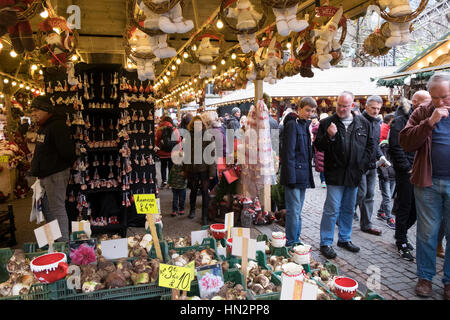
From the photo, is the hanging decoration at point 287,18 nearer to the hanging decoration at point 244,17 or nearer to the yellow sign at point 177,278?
the hanging decoration at point 244,17

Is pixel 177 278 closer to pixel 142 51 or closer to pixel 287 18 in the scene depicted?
pixel 287 18

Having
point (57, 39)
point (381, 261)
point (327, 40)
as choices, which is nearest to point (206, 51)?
point (327, 40)

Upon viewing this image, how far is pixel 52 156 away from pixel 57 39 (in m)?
1.31

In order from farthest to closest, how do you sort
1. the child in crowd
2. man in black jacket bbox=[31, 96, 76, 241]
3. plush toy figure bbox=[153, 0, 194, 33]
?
the child in crowd → man in black jacket bbox=[31, 96, 76, 241] → plush toy figure bbox=[153, 0, 194, 33]

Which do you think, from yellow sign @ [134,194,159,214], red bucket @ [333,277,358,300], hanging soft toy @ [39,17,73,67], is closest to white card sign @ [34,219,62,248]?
yellow sign @ [134,194,159,214]

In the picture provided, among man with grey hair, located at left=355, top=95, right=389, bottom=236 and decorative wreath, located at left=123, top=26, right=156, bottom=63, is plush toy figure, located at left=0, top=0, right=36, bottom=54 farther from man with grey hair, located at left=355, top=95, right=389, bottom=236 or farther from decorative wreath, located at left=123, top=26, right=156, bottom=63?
man with grey hair, located at left=355, top=95, right=389, bottom=236

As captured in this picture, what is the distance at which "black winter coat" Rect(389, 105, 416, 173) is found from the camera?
3.82 m

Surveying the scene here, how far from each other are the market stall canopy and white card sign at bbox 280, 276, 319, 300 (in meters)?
9.14

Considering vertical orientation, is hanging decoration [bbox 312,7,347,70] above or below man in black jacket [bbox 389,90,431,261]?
above

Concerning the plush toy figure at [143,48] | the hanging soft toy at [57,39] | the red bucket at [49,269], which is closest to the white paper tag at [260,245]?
the red bucket at [49,269]

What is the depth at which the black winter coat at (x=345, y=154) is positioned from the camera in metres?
3.72

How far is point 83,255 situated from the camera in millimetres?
2057

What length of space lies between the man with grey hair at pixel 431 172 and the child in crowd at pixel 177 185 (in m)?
3.57
